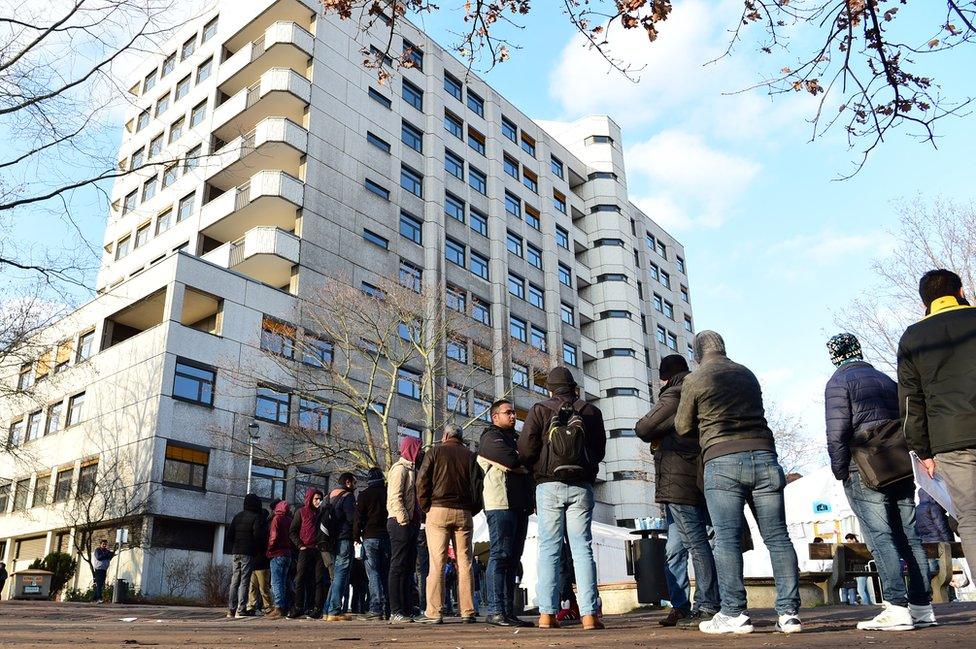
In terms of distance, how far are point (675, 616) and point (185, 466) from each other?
24.0 m

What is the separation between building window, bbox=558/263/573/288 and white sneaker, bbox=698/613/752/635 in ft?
150

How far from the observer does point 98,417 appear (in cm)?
2948

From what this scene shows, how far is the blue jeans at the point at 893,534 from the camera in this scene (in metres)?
5.43

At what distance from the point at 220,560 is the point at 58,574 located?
16.5 ft

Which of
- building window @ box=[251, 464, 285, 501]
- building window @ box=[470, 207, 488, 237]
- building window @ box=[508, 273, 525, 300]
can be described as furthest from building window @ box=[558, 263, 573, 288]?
building window @ box=[251, 464, 285, 501]

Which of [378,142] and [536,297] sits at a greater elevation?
[378,142]

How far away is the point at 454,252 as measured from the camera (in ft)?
140

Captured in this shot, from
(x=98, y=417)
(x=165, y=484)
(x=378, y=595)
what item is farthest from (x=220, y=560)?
(x=378, y=595)

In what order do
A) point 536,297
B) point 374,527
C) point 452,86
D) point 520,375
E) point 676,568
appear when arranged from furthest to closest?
point 536,297 → point 452,86 → point 520,375 → point 374,527 → point 676,568

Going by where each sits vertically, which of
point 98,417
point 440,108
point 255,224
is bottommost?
point 98,417

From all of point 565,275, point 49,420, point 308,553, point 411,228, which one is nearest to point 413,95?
point 411,228

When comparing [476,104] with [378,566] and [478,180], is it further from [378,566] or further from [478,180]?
[378,566]

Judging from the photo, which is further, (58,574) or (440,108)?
(440,108)

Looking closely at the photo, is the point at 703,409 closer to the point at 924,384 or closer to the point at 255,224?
the point at 924,384
